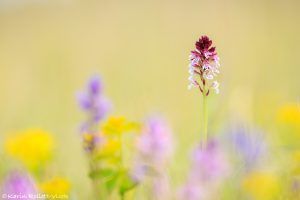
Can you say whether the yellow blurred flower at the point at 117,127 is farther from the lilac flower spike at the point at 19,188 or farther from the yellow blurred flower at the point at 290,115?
the yellow blurred flower at the point at 290,115

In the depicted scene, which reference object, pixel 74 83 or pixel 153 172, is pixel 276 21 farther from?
pixel 153 172

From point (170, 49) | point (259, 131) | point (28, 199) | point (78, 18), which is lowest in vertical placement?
point (28, 199)

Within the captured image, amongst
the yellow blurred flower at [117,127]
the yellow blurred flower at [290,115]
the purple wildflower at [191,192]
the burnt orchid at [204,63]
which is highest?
Result: the burnt orchid at [204,63]

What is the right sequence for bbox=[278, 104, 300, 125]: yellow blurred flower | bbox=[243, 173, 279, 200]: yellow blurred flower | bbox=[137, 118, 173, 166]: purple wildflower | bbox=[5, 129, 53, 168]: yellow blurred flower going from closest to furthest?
bbox=[137, 118, 173, 166]: purple wildflower < bbox=[243, 173, 279, 200]: yellow blurred flower < bbox=[278, 104, 300, 125]: yellow blurred flower < bbox=[5, 129, 53, 168]: yellow blurred flower

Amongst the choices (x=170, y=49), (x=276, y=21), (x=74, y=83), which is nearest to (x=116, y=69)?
(x=74, y=83)

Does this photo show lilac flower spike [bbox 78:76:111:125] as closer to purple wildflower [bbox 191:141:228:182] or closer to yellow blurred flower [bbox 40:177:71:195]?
yellow blurred flower [bbox 40:177:71:195]

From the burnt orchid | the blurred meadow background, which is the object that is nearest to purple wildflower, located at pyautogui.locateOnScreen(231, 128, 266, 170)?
the blurred meadow background

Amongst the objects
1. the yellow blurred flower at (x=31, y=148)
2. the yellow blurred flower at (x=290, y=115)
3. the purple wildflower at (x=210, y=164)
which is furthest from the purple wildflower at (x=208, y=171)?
the yellow blurred flower at (x=31, y=148)
